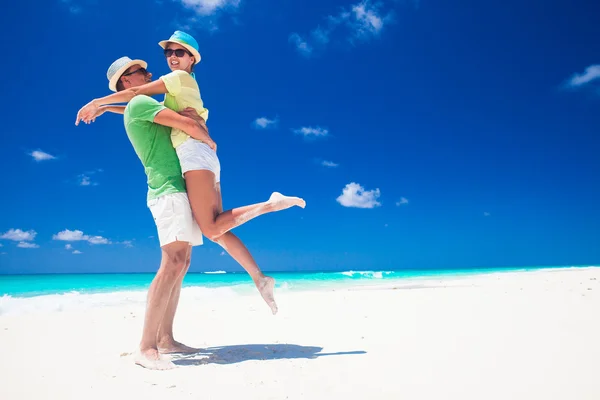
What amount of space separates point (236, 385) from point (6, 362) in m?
1.99

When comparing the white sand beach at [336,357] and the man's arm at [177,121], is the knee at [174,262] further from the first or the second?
the man's arm at [177,121]

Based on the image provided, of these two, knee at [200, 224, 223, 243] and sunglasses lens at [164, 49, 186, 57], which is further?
sunglasses lens at [164, 49, 186, 57]

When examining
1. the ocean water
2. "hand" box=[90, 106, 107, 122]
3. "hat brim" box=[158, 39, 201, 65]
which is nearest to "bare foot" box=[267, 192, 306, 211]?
"hat brim" box=[158, 39, 201, 65]

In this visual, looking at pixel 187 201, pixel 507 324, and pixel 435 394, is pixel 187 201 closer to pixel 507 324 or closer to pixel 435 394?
pixel 435 394

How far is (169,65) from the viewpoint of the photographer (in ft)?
11.0

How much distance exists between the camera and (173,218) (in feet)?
10.0

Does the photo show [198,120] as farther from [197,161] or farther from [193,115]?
[197,161]

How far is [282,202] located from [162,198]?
2.78 feet

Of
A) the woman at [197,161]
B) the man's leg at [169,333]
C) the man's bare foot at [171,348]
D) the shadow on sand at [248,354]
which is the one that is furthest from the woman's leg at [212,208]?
the man's bare foot at [171,348]

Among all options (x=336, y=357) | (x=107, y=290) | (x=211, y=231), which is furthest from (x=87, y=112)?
(x=107, y=290)

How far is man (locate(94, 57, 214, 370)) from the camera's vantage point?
2.98m

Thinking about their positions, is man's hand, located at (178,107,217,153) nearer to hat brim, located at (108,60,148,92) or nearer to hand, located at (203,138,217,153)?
Answer: hand, located at (203,138,217,153)

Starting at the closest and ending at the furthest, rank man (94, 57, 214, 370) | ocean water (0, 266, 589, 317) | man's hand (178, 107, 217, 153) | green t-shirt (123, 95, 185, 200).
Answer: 1. man (94, 57, 214, 370)
2. green t-shirt (123, 95, 185, 200)
3. man's hand (178, 107, 217, 153)
4. ocean water (0, 266, 589, 317)

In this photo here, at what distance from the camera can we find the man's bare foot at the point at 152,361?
2.79 m
